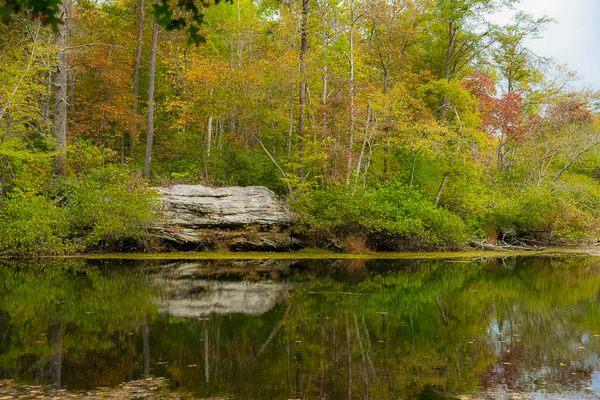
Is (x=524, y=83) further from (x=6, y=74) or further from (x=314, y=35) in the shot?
(x=6, y=74)

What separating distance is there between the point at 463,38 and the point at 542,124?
751cm

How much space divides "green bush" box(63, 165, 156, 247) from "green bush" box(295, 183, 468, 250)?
22.1 feet

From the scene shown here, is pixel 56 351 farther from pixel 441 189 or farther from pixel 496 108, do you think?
pixel 496 108

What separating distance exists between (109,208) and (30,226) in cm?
283

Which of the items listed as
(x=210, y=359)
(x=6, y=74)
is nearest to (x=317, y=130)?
(x=6, y=74)

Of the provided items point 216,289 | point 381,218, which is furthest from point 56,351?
point 381,218

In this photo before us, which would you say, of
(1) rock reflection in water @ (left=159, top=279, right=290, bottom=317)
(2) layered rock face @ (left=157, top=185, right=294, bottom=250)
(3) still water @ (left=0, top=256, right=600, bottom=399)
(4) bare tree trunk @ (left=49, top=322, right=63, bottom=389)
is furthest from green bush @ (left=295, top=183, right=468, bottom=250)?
(4) bare tree trunk @ (left=49, top=322, right=63, bottom=389)

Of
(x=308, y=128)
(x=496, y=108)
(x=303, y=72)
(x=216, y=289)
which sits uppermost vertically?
(x=303, y=72)

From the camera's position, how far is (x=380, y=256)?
24.7m

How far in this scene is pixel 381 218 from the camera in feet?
82.1

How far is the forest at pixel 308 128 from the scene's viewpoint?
22.8m

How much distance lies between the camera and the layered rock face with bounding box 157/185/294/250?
2369cm

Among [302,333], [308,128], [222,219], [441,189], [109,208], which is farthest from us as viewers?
[441,189]

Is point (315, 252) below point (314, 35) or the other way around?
below
